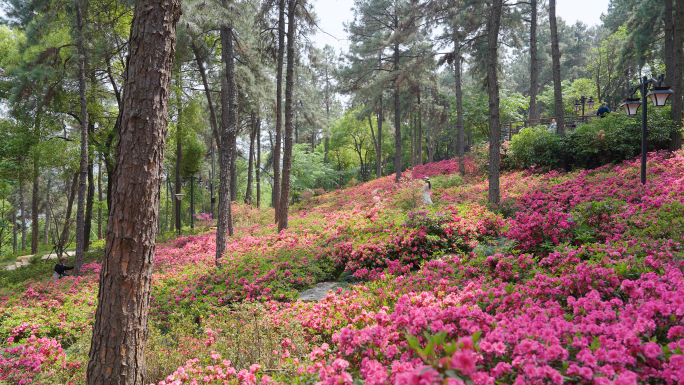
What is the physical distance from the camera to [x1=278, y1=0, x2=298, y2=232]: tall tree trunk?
11188mm

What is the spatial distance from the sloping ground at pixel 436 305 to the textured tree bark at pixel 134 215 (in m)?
0.55

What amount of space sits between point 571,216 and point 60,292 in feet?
36.6

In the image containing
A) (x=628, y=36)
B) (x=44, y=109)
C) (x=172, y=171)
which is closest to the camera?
(x=44, y=109)

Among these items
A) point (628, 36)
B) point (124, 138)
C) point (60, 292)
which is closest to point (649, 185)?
point (124, 138)

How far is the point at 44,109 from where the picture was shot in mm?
14578

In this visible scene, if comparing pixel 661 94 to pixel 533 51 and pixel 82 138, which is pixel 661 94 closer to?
pixel 533 51

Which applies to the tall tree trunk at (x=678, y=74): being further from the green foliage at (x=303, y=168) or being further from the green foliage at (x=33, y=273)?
the green foliage at (x=303, y=168)

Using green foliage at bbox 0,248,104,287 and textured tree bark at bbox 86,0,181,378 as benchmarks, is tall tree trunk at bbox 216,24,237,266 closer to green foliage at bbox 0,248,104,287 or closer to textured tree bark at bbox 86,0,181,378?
green foliage at bbox 0,248,104,287

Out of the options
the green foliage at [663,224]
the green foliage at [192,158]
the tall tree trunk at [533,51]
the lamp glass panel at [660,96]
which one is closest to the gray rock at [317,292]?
the green foliage at [663,224]

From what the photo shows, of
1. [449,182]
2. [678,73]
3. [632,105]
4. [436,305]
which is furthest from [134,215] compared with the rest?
[678,73]

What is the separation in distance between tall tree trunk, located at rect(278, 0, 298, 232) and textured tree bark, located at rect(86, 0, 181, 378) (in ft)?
26.2

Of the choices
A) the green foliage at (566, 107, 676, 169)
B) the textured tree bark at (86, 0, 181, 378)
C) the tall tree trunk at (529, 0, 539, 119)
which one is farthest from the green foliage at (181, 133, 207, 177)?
the green foliage at (566, 107, 676, 169)

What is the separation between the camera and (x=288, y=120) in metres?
11.3

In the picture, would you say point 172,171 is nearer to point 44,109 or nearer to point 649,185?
point 44,109
